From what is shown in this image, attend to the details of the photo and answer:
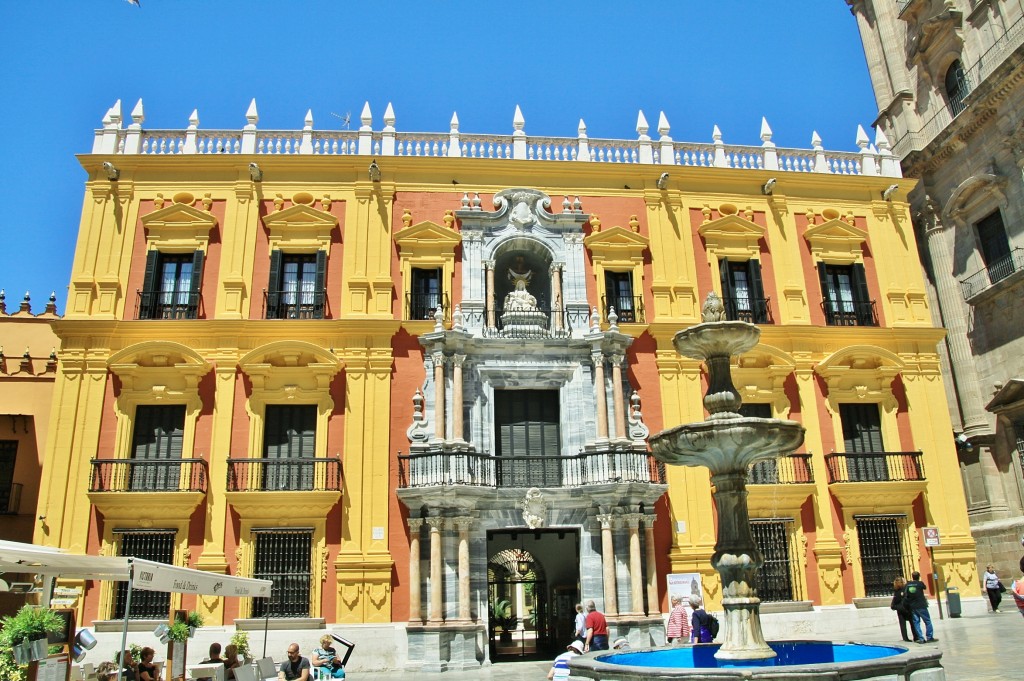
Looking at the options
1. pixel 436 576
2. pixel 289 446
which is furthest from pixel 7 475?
pixel 436 576

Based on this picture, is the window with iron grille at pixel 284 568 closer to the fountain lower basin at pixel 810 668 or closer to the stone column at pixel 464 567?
the stone column at pixel 464 567

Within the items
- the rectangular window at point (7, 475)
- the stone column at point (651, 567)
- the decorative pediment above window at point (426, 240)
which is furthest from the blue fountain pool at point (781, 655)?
the rectangular window at point (7, 475)

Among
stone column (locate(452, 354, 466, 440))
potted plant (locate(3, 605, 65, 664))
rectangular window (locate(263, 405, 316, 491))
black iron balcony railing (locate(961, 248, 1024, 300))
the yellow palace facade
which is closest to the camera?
potted plant (locate(3, 605, 65, 664))

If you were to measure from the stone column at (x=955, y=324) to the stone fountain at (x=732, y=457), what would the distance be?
15.5m

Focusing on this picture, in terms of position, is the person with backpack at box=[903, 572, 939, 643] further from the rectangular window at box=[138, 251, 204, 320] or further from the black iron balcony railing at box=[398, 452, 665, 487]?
the rectangular window at box=[138, 251, 204, 320]

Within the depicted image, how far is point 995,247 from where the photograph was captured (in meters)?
23.5

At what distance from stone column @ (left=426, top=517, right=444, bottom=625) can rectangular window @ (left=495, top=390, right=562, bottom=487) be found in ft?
6.18

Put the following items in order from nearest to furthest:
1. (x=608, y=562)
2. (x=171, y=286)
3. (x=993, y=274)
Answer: (x=608, y=562) < (x=171, y=286) < (x=993, y=274)

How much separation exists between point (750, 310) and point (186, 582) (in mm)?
15033

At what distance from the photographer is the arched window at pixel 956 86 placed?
2483 centimetres

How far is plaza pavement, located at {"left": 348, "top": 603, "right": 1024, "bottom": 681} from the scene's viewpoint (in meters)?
10.8

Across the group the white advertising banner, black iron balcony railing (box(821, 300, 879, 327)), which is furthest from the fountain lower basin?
black iron balcony railing (box(821, 300, 879, 327))

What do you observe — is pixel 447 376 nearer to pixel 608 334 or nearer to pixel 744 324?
pixel 608 334

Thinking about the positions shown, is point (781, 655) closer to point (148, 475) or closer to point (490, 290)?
point (490, 290)
